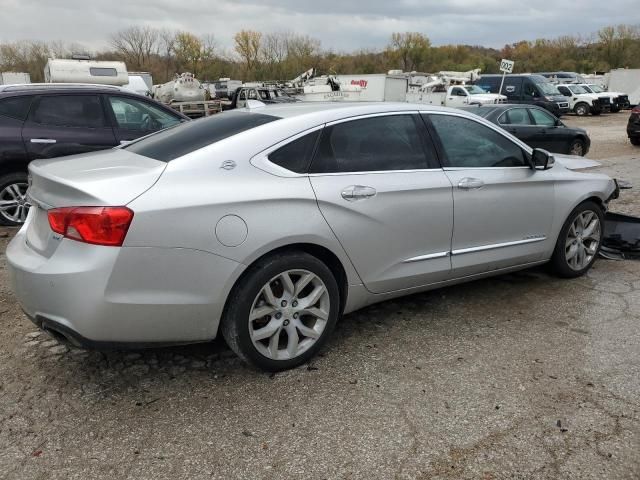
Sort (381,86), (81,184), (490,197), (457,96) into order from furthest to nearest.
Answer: (381,86), (457,96), (490,197), (81,184)

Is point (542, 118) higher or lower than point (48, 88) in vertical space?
lower

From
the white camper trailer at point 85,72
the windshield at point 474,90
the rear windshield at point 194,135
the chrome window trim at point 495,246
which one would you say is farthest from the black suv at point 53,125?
the windshield at point 474,90

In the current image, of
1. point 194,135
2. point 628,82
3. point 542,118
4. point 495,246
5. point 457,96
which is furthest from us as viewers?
point 628,82

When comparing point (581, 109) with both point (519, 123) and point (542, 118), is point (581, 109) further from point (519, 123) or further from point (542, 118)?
point (519, 123)

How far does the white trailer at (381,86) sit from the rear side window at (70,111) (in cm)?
2493

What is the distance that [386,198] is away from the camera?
3387 millimetres

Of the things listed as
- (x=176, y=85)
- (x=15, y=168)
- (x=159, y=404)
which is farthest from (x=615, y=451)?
(x=176, y=85)

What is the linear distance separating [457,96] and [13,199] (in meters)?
24.5

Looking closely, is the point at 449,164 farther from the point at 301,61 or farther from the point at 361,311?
the point at 301,61

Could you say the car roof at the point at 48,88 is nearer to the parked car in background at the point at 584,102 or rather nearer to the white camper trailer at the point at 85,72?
the white camper trailer at the point at 85,72

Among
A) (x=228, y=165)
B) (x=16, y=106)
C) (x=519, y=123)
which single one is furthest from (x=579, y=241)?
(x=519, y=123)

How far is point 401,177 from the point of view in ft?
11.5

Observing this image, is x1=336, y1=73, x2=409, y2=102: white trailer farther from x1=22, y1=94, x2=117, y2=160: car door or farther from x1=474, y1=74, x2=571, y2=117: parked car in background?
x1=22, y1=94, x2=117, y2=160: car door

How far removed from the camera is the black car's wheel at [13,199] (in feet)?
19.5
